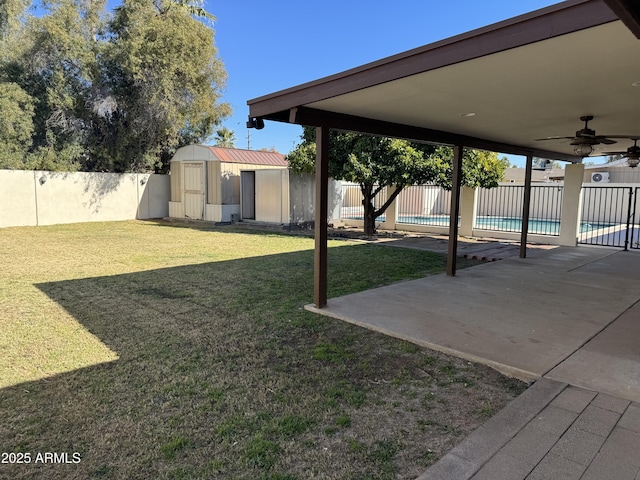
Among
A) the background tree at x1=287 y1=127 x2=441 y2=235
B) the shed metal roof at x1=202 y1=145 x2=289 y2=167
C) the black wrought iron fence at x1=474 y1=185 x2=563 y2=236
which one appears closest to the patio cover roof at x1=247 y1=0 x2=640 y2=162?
the background tree at x1=287 y1=127 x2=441 y2=235

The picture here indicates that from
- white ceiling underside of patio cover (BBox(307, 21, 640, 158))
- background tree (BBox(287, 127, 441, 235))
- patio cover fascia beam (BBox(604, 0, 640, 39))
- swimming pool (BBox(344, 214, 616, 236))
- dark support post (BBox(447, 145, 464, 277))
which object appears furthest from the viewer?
swimming pool (BBox(344, 214, 616, 236))

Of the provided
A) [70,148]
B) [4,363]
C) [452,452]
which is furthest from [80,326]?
[70,148]

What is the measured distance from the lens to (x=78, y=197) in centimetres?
1560

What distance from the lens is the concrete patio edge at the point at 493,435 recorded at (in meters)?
2.21

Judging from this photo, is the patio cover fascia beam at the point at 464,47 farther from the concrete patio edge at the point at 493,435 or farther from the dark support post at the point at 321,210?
the concrete patio edge at the point at 493,435

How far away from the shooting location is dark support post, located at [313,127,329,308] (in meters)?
4.91

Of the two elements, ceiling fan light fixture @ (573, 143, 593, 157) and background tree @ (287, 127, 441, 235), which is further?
background tree @ (287, 127, 441, 235)

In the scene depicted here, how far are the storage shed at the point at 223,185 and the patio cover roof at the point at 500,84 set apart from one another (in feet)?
29.8

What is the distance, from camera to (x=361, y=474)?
221cm

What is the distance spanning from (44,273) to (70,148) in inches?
469

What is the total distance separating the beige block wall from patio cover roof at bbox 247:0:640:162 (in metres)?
12.5

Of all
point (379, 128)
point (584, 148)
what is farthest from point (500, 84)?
point (584, 148)

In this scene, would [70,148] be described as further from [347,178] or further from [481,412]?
[481,412]

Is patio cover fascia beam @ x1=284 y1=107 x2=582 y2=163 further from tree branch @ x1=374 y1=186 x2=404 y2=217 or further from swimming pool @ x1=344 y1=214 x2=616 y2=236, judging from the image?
swimming pool @ x1=344 y1=214 x2=616 y2=236
